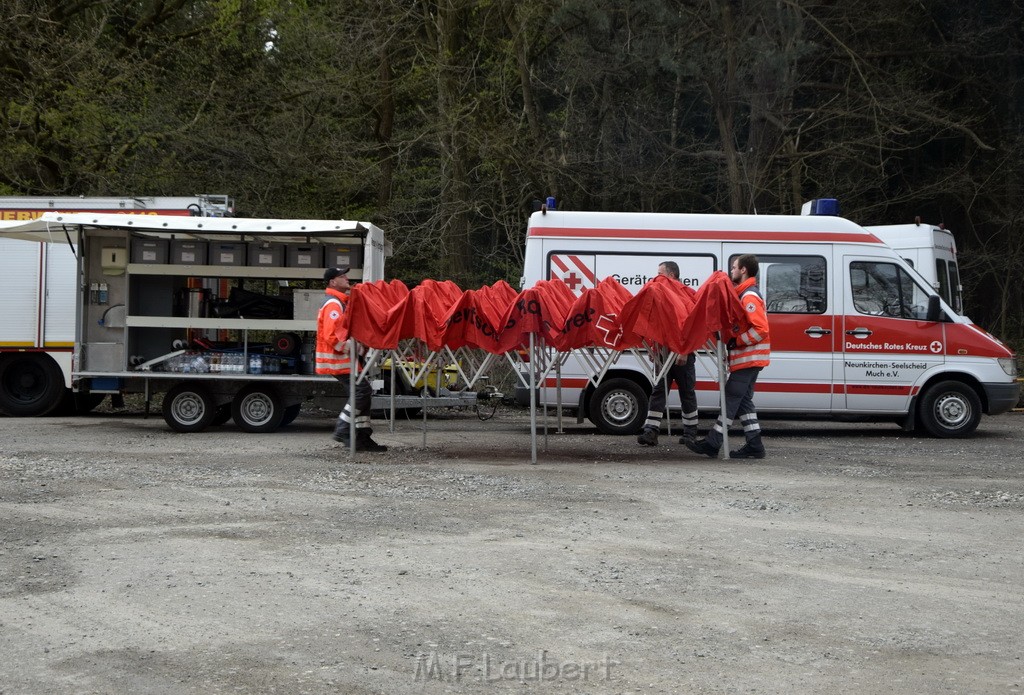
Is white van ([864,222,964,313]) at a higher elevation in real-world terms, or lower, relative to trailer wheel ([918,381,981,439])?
higher

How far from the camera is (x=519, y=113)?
74.6 feet

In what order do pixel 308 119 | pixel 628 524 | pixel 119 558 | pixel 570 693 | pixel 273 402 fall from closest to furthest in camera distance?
pixel 570 693, pixel 119 558, pixel 628 524, pixel 273 402, pixel 308 119

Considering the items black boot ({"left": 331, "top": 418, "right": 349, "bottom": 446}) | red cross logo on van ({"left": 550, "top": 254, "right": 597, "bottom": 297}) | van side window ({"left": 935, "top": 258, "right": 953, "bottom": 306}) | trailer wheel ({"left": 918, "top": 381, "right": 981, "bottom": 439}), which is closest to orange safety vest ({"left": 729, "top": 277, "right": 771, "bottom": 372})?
red cross logo on van ({"left": 550, "top": 254, "right": 597, "bottom": 297})

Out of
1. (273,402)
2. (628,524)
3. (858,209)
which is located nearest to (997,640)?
(628,524)

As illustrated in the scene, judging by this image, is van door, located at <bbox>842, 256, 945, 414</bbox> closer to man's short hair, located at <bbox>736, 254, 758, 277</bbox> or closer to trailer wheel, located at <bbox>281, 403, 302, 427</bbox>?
man's short hair, located at <bbox>736, 254, 758, 277</bbox>

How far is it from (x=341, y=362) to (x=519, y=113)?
1126cm

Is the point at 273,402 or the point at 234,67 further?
the point at 234,67

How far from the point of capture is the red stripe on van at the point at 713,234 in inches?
579

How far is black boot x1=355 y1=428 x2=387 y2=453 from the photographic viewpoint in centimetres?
1266

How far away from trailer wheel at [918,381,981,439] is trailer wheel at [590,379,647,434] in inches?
136

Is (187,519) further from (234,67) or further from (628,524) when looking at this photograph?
(234,67)

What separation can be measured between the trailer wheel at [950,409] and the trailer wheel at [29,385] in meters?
Result: 11.9

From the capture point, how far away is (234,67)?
971 inches

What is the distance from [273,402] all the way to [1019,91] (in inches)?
605
